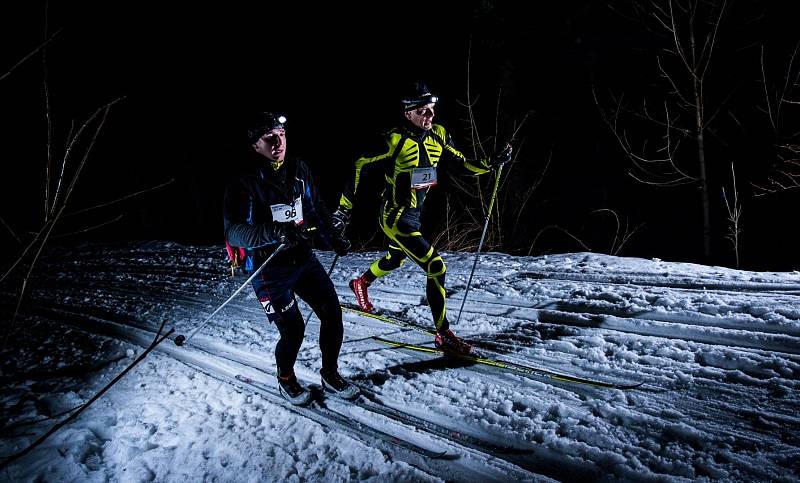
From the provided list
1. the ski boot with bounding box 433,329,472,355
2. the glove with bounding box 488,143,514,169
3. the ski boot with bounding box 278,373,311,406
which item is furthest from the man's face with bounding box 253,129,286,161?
the glove with bounding box 488,143,514,169

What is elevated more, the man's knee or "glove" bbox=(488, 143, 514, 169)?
"glove" bbox=(488, 143, 514, 169)

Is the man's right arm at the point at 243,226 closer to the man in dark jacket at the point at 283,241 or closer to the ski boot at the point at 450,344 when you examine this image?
the man in dark jacket at the point at 283,241

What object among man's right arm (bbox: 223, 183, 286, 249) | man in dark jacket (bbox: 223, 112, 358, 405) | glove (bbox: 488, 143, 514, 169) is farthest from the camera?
glove (bbox: 488, 143, 514, 169)

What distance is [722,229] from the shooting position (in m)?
14.2

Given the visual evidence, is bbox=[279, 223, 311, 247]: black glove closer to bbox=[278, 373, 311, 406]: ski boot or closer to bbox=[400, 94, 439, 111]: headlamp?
bbox=[278, 373, 311, 406]: ski boot

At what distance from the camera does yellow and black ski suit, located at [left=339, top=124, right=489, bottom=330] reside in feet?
15.3

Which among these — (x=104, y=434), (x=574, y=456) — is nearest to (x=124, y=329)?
(x=104, y=434)

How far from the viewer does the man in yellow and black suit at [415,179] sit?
461 centimetres

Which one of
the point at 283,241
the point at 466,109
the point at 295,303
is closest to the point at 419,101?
the point at 283,241

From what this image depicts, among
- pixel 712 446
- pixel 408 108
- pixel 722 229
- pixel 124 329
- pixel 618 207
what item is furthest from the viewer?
pixel 618 207

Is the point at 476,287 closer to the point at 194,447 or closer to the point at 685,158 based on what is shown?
the point at 194,447

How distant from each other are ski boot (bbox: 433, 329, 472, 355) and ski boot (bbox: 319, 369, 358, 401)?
3.59 feet

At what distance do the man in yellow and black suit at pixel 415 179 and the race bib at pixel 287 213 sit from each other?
84 centimetres

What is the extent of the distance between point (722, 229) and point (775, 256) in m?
1.60
